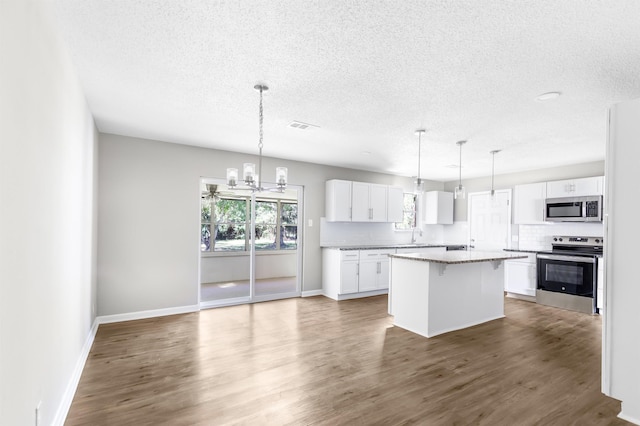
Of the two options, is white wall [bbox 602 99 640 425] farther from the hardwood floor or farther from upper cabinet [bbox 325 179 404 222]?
upper cabinet [bbox 325 179 404 222]

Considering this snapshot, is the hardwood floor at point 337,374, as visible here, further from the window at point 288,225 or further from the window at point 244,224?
the window at point 288,225

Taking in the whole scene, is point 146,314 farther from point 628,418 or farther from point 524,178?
point 524,178

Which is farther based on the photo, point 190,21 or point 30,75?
point 190,21

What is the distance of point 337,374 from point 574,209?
5060 mm

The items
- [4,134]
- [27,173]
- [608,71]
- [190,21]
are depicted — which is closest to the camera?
[4,134]

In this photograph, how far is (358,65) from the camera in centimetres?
251

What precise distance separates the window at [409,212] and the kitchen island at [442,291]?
3.07 m

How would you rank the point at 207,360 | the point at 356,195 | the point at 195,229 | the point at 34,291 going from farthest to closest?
the point at 356,195 → the point at 195,229 → the point at 207,360 → the point at 34,291

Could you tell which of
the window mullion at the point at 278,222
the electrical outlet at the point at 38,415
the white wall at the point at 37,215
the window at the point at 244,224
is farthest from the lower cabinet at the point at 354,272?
the electrical outlet at the point at 38,415

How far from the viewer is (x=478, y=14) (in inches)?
73.8

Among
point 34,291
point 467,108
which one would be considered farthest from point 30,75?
point 467,108

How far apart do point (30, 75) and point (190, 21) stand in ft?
2.85

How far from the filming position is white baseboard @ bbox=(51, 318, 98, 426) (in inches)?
86.9

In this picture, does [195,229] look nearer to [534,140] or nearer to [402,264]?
[402,264]
